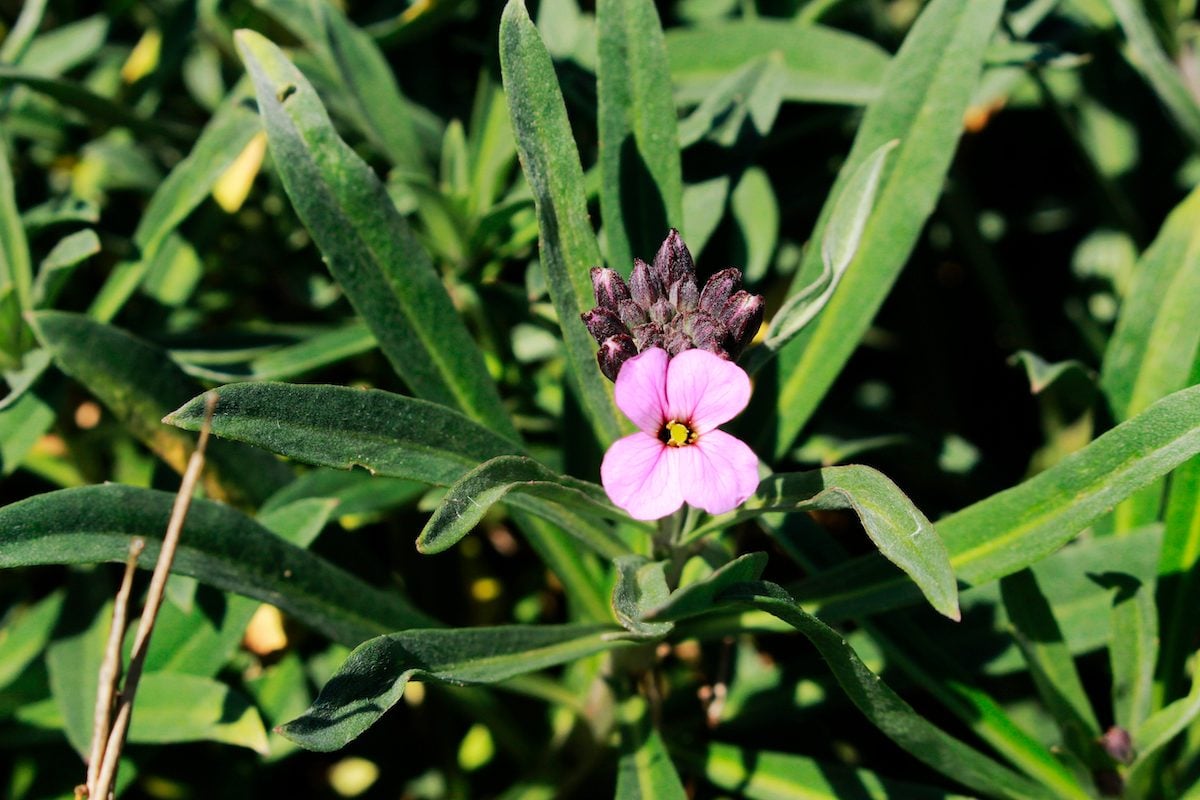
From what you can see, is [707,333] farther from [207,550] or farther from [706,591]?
[207,550]

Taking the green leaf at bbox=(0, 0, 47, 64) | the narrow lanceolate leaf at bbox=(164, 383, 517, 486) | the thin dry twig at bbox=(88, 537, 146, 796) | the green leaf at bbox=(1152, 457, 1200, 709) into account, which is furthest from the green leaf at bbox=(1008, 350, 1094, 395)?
the green leaf at bbox=(0, 0, 47, 64)

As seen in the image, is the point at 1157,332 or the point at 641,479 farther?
the point at 1157,332

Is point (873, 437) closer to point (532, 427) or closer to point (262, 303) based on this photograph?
point (532, 427)

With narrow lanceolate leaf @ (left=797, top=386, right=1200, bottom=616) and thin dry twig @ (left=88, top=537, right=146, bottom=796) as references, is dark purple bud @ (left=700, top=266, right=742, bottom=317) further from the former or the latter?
thin dry twig @ (left=88, top=537, right=146, bottom=796)

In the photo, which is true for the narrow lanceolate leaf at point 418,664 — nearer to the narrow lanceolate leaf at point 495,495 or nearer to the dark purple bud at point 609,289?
the narrow lanceolate leaf at point 495,495

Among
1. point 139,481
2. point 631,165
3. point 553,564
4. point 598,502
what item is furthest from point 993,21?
point 139,481

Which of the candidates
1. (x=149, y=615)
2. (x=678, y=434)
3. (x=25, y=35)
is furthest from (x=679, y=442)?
(x=25, y=35)
